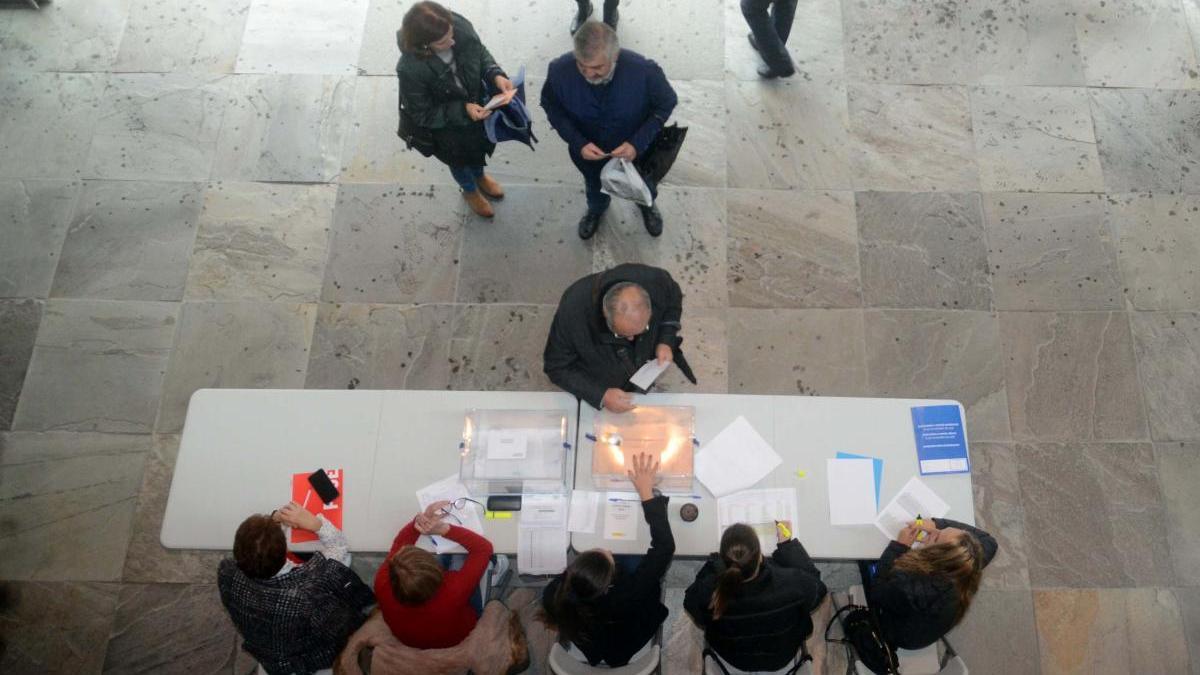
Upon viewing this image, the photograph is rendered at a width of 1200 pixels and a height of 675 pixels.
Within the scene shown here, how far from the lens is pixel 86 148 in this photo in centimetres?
488

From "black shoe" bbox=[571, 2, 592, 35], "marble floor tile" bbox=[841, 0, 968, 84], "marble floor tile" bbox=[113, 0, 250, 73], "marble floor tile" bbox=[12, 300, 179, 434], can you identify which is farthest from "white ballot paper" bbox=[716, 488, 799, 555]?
"marble floor tile" bbox=[113, 0, 250, 73]

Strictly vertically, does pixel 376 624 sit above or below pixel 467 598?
below

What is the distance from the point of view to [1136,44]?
16.5 ft

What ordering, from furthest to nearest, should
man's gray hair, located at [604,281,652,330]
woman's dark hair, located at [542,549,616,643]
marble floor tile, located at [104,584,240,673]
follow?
1. marble floor tile, located at [104,584,240,673]
2. man's gray hair, located at [604,281,652,330]
3. woman's dark hair, located at [542,549,616,643]

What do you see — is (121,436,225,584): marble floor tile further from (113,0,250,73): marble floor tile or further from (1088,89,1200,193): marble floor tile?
(1088,89,1200,193): marble floor tile

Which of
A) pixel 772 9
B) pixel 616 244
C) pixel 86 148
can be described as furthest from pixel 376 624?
pixel 772 9

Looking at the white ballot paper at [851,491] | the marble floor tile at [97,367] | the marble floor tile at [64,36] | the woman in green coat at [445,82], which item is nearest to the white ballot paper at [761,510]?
the white ballot paper at [851,491]

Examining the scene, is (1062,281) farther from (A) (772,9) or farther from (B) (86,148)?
(B) (86,148)

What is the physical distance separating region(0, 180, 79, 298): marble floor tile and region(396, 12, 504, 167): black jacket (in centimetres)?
262

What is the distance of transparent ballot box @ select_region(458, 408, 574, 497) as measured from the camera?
3137mm

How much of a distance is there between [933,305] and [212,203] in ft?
14.4

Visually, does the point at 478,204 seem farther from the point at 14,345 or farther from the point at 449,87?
the point at 14,345

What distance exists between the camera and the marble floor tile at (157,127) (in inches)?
190

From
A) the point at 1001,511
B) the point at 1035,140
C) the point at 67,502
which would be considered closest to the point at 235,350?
the point at 67,502
